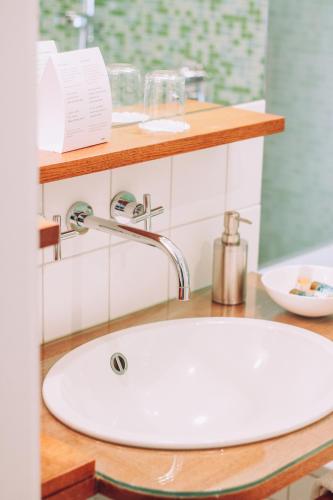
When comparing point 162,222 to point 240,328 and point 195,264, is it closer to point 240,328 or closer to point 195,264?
point 195,264

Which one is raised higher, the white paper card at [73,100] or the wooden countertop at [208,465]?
the white paper card at [73,100]

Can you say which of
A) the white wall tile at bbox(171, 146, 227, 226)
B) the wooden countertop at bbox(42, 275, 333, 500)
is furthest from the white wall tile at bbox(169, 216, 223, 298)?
the wooden countertop at bbox(42, 275, 333, 500)

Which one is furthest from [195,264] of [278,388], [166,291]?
[278,388]

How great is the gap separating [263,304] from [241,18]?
2.05 ft

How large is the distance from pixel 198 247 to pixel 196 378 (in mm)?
364

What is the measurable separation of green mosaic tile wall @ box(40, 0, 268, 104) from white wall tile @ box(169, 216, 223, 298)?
10.8 inches

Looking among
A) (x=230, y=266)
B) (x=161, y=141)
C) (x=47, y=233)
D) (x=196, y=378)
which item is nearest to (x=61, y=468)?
(x=47, y=233)

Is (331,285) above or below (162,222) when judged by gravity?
below

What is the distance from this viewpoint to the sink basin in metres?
1.48

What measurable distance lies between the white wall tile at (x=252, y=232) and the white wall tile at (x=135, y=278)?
0.27 m

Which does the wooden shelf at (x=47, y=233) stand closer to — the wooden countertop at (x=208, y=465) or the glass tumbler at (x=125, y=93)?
the wooden countertop at (x=208, y=465)

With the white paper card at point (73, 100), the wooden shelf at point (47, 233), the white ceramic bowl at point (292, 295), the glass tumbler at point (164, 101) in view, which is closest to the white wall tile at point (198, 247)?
the white ceramic bowl at point (292, 295)

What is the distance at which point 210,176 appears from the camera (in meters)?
1.90

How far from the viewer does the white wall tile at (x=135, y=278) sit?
1.75m
